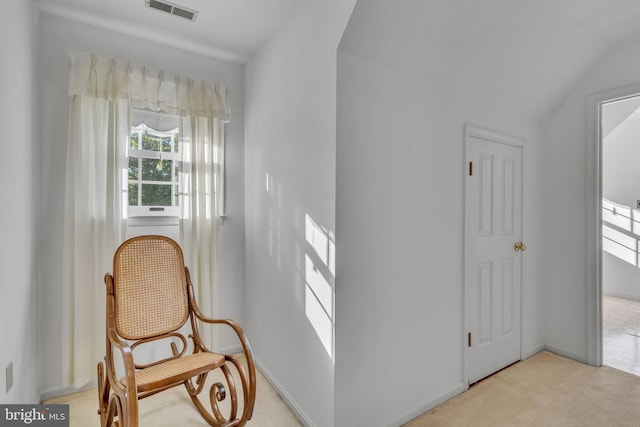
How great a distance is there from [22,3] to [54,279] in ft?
5.63

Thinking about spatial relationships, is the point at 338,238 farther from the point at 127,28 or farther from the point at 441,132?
the point at 127,28

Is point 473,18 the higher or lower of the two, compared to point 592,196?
higher

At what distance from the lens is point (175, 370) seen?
1.65m

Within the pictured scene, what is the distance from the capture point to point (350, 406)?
1.70 meters

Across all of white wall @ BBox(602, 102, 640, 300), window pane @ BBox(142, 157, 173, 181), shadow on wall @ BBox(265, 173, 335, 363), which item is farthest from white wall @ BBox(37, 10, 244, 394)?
white wall @ BBox(602, 102, 640, 300)

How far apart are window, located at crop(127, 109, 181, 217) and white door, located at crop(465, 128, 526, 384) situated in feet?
7.73

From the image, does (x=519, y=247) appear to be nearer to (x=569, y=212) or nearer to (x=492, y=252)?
(x=492, y=252)

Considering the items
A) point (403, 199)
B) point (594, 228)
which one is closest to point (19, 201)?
point (403, 199)

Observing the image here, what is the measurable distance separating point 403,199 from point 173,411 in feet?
6.69

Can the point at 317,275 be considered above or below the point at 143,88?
below

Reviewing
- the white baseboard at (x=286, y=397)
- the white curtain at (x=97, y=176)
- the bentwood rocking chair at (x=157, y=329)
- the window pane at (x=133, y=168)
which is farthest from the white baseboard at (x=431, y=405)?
the window pane at (x=133, y=168)

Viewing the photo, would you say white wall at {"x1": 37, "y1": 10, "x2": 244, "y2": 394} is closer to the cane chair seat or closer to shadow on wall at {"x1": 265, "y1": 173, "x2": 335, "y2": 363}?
the cane chair seat

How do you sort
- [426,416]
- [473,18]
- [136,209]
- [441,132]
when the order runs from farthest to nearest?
[136,209], [441,132], [426,416], [473,18]

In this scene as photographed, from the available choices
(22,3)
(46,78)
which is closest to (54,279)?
(46,78)
